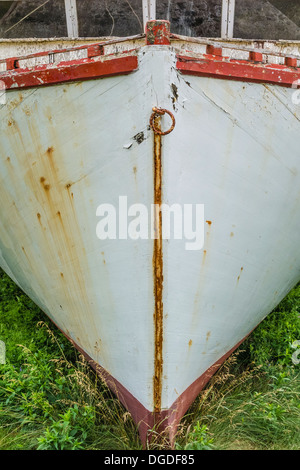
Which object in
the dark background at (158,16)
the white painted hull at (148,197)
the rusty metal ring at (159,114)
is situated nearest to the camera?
the rusty metal ring at (159,114)

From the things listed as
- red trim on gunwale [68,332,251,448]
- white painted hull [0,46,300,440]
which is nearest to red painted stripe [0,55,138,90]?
white painted hull [0,46,300,440]

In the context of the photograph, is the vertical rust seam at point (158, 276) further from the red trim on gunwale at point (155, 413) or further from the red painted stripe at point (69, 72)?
the red painted stripe at point (69, 72)

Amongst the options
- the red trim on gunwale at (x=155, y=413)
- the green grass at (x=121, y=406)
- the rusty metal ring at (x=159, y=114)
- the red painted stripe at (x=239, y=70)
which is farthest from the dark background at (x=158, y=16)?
the red trim on gunwale at (x=155, y=413)

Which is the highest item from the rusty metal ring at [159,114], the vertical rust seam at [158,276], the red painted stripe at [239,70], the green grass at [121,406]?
the red painted stripe at [239,70]

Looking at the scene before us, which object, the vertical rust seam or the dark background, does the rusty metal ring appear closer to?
the vertical rust seam

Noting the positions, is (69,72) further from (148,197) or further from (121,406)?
(121,406)

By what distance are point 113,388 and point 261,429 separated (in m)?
0.95

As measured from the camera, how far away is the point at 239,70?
7.43 ft

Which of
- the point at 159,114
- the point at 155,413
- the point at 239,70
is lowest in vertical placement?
the point at 155,413

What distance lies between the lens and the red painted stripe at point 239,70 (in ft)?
7.06

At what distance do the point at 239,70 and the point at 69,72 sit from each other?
0.88 meters

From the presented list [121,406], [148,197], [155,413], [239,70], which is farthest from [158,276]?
[239,70]

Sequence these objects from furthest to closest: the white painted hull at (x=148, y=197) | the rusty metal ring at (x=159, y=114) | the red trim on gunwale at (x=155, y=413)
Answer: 1. the red trim on gunwale at (x=155, y=413)
2. the white painted hull at (x=148, y=197)
3. the rusty metal ring at (x=159, y=114)

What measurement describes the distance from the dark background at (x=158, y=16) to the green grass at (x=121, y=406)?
267 centimetres
